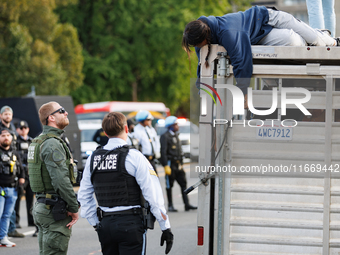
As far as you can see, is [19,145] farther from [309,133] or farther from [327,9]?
[309,133]

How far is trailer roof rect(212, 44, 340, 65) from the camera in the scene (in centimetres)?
427

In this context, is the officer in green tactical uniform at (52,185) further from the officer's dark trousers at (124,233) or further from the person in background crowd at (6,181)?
the person in background crowd at (6,181)

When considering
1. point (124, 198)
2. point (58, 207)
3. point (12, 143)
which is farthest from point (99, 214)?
point (12, 143)

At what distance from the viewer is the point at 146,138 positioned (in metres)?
11.2

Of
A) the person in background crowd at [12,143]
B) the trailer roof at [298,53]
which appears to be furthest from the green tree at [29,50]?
the trailer roof at [298,53]

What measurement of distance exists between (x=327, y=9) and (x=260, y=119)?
2.66m

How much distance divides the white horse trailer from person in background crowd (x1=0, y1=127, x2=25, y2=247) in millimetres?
4655

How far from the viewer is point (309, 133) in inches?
166

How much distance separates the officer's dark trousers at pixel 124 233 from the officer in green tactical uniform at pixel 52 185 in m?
0.78

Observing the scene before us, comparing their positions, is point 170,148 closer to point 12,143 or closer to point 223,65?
point 12,143

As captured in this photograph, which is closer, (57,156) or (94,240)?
(57,156)

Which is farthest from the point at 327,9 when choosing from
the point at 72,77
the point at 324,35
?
the point at 72,77

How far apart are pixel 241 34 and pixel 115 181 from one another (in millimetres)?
1620

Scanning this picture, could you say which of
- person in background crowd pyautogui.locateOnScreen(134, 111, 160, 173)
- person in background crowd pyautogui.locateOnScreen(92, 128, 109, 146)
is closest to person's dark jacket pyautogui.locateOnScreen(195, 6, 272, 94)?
person in background crowd pyautogui.locateOnScreen(134, 111, 160, 173)
